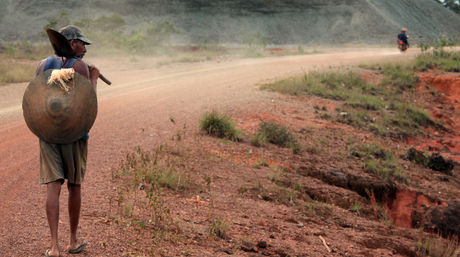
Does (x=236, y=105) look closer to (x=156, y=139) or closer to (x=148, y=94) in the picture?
(x=148, y=94)

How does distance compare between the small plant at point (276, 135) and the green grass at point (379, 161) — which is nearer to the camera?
the green grass at point (379, 161)

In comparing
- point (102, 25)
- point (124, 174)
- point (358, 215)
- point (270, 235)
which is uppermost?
point (102, 25)

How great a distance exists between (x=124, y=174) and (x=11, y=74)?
12756 millimetres

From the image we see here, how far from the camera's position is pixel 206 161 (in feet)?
26.0

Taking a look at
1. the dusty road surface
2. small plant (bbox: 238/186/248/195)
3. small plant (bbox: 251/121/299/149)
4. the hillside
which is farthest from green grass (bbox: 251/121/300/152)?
the hillside

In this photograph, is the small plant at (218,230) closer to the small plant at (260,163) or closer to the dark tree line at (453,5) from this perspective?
the small plant at (260,163)

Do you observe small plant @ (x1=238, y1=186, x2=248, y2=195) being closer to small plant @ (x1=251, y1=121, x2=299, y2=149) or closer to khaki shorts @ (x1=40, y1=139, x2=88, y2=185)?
small plant @ (x1=251, y1=121, x2=299, y2=149)

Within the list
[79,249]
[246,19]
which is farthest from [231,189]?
[246,19]

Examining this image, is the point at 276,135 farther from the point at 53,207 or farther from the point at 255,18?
the point at 255,18

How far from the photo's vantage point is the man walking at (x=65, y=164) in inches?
149

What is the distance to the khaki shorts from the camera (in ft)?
12.4

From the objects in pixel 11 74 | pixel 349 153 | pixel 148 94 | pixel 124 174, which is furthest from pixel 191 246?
pixel 11 74

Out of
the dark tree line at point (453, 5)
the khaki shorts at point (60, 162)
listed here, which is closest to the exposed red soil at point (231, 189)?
the khaki shorts at point (60, 162)

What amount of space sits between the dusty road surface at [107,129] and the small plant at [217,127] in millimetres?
496
